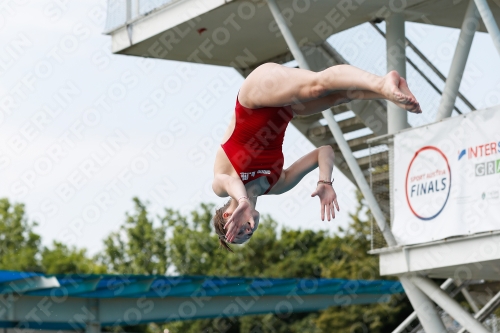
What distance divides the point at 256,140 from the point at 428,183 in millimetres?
7450

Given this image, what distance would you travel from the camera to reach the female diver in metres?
7.08

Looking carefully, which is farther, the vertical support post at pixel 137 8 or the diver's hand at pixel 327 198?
the vertical support post at pixel 137 8

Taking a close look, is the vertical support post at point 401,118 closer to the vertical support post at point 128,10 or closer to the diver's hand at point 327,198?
the vertical support post at point 128,10

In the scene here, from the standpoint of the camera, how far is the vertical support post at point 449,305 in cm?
1491

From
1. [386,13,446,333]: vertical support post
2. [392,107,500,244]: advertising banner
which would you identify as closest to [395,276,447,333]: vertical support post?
[386,13,446,333]: vertical support post

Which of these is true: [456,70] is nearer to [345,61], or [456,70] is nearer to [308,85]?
[345,61]

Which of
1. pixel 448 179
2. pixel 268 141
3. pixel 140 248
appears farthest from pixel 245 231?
pixel 140 248

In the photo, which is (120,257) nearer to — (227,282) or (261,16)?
(227,282)

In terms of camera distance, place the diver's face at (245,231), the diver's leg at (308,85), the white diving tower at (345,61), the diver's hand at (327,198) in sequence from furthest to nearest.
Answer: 1. the white diving tower at (345,61)
2. the diver's hand at (327,198)
3. the diver's face at (245,231)
4. the diver's leg at (308,85)

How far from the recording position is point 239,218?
278 inches

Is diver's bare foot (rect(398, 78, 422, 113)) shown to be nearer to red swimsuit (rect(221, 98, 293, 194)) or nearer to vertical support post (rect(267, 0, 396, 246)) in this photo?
red swimsuit (rect(221, 98, 293, 194))

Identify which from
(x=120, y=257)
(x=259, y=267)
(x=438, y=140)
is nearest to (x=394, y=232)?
(x=438, y=140)

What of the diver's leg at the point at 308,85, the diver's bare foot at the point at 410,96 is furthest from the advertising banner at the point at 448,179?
the diver's bare foot at the point at 410,96

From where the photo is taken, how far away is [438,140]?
573 inches
